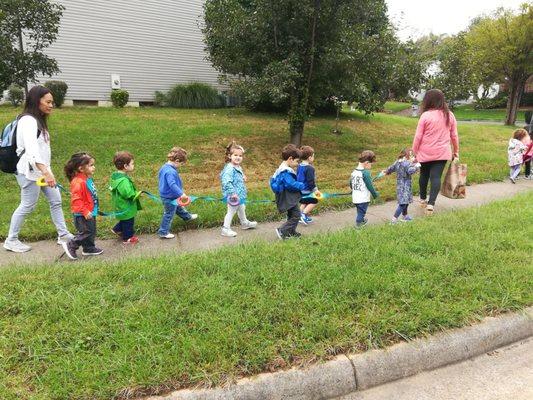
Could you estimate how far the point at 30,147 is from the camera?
4633 millimetres

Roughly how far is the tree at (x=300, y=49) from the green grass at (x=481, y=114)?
78.7 feet

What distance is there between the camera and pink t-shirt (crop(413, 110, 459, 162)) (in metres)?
6.12

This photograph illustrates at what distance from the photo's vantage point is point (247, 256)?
4285 millimetres

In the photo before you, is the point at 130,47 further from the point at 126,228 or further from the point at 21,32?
the point at 126,228

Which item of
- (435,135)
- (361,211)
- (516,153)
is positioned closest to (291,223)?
(361,211)

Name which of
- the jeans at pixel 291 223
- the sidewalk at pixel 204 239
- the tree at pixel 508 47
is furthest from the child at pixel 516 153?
the tree at pixel 508 47

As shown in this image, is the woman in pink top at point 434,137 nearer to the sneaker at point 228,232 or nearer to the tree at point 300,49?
the sneaker at point 228,232

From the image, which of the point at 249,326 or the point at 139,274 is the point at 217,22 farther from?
the point at 249,326

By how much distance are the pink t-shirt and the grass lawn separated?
1.53 metres

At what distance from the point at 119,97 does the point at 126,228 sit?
1454 centimetres

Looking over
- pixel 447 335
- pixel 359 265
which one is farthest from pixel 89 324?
pixel 447 335

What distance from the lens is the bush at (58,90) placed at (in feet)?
55.3

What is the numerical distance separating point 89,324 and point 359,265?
231cm

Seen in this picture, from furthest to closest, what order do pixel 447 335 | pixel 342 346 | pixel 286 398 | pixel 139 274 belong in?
pixel 139 274 < pixel 447 335 < pixel 342 346 < pixel 286 398
